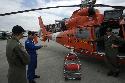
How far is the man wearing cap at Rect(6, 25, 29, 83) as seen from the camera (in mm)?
5349

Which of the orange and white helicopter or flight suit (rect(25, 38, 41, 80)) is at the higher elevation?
the orange and white helicopter

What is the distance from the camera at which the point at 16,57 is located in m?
5.41

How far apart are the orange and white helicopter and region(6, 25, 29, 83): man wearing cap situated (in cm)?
524

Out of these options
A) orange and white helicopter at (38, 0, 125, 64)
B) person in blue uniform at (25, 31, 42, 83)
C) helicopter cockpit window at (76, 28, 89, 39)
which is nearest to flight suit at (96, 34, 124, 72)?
orange and white helicopter at (38, 0, 125, 64)

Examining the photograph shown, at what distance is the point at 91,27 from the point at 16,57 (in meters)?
7.00

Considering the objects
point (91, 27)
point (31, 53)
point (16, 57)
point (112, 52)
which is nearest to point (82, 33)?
point (91, 27)

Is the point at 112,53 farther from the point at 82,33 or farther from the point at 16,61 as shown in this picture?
the point at 16,61

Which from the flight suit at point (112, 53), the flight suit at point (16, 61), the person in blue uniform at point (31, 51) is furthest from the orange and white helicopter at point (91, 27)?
the flight suit at point (16, 61)

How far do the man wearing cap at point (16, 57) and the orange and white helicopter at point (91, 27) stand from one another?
5244 millimetres

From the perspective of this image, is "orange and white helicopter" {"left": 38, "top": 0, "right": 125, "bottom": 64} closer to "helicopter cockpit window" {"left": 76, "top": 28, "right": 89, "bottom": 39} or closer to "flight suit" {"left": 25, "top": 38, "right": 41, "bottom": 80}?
"helicopter cockpit window" {"left": 76, "top": 28, "right": 89, "bottom": 39}

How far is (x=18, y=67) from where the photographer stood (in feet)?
17.9

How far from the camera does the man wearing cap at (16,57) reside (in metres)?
5.35

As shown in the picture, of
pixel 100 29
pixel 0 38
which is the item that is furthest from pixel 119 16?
pixel 0 38

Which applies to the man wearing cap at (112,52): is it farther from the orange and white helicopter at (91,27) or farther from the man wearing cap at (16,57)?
the man wearing cap at (16,57)
